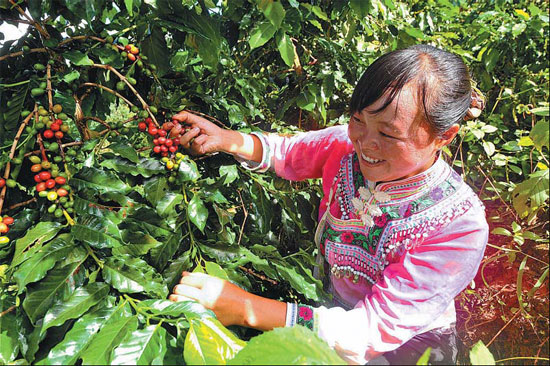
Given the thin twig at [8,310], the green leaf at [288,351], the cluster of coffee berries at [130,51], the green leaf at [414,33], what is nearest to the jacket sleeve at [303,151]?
the cluster of coffee berries at [130,51]

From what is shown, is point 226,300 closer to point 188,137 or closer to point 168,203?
point 168,203

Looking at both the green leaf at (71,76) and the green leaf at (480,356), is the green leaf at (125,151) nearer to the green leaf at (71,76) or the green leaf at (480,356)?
the green leaf at (71,76)

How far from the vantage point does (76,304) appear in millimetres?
703

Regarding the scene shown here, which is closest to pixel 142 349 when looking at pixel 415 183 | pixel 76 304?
pixel 76 304

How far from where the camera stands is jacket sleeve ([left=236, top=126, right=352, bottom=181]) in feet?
4.67

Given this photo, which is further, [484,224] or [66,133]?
[484,224]

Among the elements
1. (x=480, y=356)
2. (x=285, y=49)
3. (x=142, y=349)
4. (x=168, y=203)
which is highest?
(x=285, y=49)

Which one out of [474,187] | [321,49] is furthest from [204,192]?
[474,187]

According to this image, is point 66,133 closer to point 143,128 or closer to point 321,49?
point 143,128

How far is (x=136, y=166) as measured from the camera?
38.2 inches

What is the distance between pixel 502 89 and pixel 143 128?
2035 millimetres

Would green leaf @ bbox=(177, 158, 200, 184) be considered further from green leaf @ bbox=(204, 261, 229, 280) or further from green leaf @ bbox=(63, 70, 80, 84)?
green leaf @ bbox=(63, 70, 80, 84)

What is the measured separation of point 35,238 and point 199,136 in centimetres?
54

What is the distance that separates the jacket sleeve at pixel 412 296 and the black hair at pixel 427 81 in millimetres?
286
